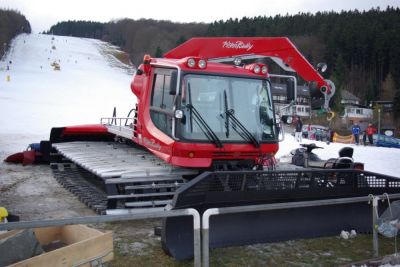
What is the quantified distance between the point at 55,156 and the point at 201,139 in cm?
580

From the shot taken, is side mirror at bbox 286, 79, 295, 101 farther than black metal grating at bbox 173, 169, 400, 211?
Yes

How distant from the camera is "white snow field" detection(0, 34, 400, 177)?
1743 centimetres

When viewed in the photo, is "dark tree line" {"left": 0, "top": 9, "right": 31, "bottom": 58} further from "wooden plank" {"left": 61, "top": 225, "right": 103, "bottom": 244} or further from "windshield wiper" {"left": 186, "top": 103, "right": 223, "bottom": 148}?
"wooden plank" {"left": 61, "top": 225, "right": 103, "bottom": 244}

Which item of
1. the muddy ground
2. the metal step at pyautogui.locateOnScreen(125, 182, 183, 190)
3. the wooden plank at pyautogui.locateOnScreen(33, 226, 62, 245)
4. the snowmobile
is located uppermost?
the snowmobile

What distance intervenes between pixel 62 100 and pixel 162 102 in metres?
33.7

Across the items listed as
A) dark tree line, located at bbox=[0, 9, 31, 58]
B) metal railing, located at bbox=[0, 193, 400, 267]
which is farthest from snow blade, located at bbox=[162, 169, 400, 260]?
dark tree line, located at bbox=[0, 9, 31, 58]

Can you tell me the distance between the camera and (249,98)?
805 cm

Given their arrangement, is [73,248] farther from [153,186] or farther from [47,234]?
[153,186]

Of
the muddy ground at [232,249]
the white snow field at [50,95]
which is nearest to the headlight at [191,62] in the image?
the muddy ground at [232,249]

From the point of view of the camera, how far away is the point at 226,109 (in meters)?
7.72

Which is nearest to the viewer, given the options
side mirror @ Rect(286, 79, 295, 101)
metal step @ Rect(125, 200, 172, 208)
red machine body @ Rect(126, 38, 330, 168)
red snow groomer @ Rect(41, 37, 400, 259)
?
red snow groomer @ Rect(41, 37, 400, 259)

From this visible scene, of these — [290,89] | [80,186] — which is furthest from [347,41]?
[80,186]

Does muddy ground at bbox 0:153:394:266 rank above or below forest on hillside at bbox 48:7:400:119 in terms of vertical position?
below

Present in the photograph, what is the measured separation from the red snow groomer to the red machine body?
0.7 inches
